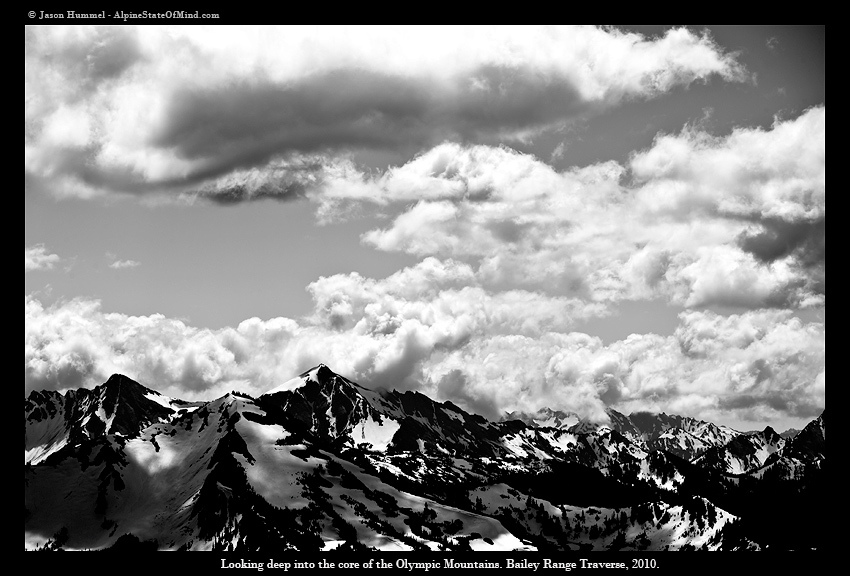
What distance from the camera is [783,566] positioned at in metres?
64.9

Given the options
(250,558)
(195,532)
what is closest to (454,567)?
(250,558)

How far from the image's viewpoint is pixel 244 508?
6969 inches

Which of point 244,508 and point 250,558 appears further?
point 244,508
